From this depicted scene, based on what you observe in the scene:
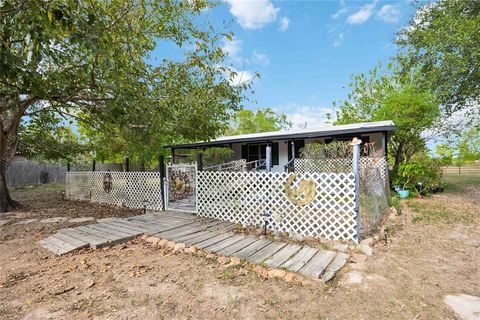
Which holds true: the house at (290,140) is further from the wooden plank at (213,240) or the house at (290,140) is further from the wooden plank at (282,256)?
the wooden plank at (282,256)

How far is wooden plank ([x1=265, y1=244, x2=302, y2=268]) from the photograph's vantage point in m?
3.36

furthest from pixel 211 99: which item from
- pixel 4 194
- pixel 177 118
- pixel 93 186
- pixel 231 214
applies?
pixel 4 194

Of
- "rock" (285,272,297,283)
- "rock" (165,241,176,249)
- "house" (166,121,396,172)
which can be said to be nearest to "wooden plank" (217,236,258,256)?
"rock" (165,241,176,249)

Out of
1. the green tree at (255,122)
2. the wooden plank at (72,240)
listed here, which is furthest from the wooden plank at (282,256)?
the green tree at (255,122)

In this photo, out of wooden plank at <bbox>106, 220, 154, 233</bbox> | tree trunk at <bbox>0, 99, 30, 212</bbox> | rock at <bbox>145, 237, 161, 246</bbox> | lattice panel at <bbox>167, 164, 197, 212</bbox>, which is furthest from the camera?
tree trunk at <bbox>0, 99, 30, 212</bbox>

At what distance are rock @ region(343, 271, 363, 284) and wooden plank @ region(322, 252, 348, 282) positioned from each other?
15 centimetres

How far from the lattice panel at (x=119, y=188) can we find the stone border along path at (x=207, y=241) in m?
1.42

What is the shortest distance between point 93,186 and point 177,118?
604cm

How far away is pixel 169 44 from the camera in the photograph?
7434 millimetres

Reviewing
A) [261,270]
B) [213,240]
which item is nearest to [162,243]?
[213,240]

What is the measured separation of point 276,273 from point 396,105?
12.5 m

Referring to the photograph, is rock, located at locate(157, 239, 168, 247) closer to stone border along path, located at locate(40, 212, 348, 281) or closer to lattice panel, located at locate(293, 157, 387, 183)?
stone border along path, located at locate(40, 212, 348, 281)

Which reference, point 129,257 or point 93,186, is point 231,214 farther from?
point 93,186

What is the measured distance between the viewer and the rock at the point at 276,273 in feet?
10.3
